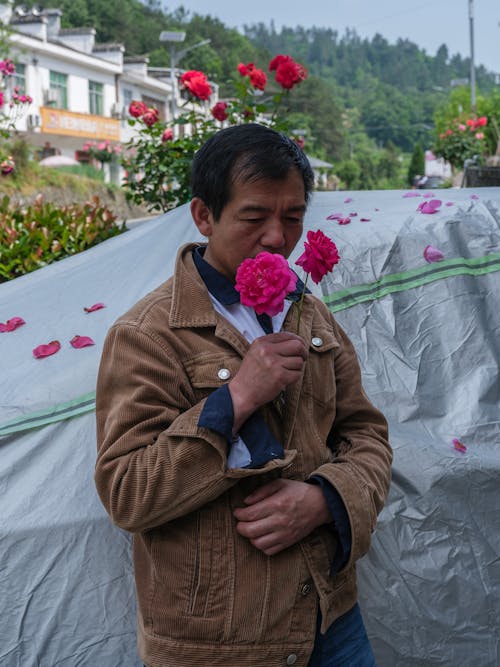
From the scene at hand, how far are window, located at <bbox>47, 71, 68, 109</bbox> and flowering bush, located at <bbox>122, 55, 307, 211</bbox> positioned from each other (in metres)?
30.0

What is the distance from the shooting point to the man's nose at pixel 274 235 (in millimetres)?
1599

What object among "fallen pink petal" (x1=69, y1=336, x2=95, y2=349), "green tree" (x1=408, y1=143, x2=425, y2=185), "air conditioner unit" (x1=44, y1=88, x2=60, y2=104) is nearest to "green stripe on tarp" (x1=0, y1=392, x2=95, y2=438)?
"fallen pink petal" (x1=69, y1=336, x2=95, y2=349)

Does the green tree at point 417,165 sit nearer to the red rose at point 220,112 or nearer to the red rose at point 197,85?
the red rose at point 197,85

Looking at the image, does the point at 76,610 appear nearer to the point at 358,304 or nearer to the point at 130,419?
the point at 130,419

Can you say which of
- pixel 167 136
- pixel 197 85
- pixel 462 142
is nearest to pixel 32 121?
pixel 462 142

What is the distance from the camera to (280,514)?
1583 mm

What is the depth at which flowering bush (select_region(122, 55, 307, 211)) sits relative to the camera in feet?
15.1

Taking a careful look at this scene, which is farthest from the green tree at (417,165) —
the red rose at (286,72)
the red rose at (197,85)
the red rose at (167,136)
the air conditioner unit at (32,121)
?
the red rose at (286,72)

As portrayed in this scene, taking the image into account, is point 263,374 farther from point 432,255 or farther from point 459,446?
point 432,255

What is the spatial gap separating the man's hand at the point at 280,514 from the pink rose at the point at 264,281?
39 centimetres

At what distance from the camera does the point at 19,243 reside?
4.21m

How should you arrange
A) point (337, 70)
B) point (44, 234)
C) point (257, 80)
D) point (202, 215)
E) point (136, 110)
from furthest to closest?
point (337, 70), point (136, 110), point (257, 80), point (44, 234), point (202, 215)

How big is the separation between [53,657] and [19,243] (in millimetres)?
2485

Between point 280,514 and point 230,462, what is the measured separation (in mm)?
145
